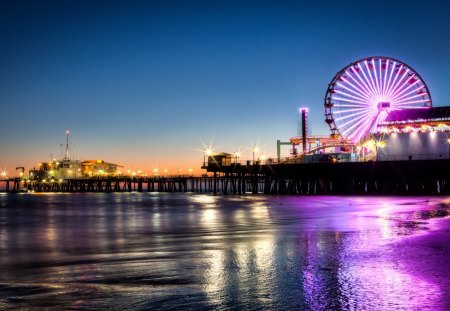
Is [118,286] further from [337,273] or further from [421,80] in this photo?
[421,80]

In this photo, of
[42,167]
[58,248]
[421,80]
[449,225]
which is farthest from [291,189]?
[42,167]

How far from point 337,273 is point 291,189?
70231 millimetres

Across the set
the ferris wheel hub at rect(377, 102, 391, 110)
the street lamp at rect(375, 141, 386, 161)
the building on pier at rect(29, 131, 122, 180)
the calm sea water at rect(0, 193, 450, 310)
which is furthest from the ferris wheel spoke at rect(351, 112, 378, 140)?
the building on pier at rect(29, 131, 122, 180)

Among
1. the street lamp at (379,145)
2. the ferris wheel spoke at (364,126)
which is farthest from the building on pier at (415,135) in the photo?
the ferris wheel spoke at (364,126)

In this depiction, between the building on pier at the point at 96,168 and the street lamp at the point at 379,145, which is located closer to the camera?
the street lamp at the point at 379,145

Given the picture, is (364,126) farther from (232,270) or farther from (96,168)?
(96,168)

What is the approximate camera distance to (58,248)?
18.4 m

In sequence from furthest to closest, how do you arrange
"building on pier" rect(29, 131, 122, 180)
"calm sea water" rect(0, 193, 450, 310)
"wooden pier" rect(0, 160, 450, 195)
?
1. "building on pier" rect(29, 131, 122, 180)
2. "wooden pier" rect(0, 160, 450, 195)
3. "calm sea water" rect(0, 193, 450, 310)

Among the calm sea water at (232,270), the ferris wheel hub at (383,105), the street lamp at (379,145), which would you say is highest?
the ferris wheel hub at (383,105)

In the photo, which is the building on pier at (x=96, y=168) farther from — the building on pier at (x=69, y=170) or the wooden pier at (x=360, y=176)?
the wooden pier at (x=360, y=176)

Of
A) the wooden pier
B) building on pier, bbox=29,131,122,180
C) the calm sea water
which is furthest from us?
building on pier, bbox=29,131,122,180

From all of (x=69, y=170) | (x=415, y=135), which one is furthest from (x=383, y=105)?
(x=69, y=170)

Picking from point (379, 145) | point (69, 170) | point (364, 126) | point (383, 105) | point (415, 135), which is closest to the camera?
point (415, 135)

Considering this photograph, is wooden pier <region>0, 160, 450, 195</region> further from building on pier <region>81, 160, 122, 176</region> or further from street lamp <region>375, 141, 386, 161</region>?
building on pier <region>81, 160, 122, 176</region>
